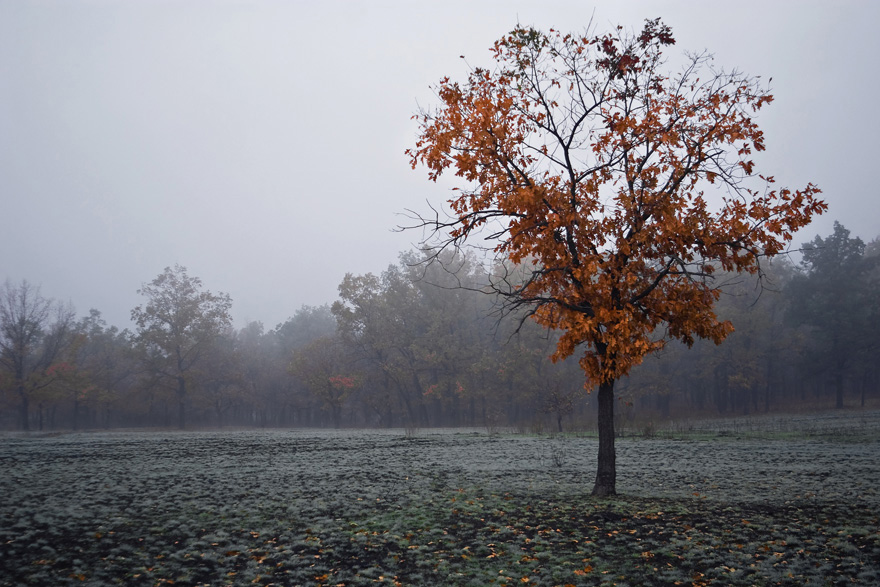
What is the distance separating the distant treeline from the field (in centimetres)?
3611

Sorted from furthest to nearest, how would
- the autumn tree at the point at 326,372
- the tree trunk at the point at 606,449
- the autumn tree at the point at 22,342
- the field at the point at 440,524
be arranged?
the autumn tree at the point at 326,372, the autumn tree at the point at 22,342, the tree trunk at the point at 606,449, the field at the point at 440,524

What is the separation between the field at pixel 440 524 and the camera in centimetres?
650

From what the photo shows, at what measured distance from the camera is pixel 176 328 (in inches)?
2402

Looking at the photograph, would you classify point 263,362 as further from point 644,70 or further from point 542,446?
point 644,70

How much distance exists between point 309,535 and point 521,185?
23.0 feet

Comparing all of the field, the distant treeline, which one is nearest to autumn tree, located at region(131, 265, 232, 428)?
the distant treeline

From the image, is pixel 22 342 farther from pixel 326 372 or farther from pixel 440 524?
pixel 440 524

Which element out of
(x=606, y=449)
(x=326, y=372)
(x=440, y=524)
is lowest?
(x=440, y=524)

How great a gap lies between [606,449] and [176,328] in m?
58.5

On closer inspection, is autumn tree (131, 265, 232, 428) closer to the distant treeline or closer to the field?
the distant treeline

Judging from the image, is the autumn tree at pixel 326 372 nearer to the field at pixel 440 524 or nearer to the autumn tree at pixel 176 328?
the autumn tree at pixel 176 328

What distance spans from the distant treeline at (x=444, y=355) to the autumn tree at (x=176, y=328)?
0.14 m

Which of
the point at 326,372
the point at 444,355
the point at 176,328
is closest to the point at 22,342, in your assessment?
the point at 176,328

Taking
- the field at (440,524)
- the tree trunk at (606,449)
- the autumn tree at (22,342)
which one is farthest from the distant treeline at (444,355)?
the tree trunk at (606,449)
